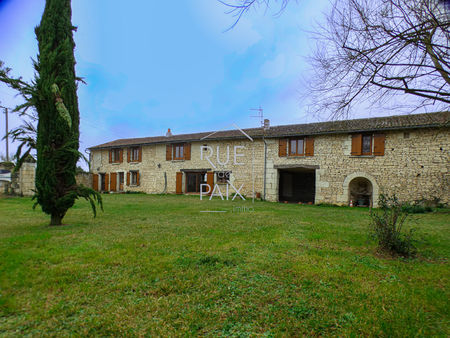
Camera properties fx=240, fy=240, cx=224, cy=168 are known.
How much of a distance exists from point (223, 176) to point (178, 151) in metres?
4.67

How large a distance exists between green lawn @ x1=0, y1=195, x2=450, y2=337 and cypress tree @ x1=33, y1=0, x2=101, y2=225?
134cm

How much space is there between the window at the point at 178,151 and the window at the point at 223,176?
374cm

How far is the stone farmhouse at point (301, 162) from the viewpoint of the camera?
12281 millimetres

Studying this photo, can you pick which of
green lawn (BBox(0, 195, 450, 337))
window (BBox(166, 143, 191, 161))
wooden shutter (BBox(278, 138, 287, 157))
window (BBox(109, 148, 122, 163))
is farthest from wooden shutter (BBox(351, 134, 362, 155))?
window (BBox(109, 148, 122, 163))

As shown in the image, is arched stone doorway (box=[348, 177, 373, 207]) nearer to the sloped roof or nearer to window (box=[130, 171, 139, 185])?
the sloped roof

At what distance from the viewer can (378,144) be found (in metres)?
13.2

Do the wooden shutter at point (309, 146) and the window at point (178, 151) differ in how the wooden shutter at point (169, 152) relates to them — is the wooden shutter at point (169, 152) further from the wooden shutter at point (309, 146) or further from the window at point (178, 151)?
the wooden shutter at point (309, 146)

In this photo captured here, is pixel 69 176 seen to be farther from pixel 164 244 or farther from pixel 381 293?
pixel 381 293

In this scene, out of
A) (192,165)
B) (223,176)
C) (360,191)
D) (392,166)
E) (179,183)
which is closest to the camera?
(392,166)

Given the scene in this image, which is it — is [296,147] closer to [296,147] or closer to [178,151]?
[296,147]

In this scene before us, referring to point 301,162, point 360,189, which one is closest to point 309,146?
point 301,162

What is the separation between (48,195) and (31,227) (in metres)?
0.93

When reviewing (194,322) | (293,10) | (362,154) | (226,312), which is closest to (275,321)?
(226,312)

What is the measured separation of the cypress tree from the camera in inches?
227
